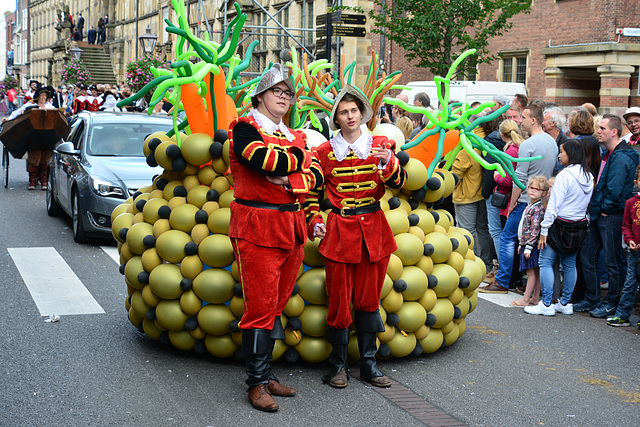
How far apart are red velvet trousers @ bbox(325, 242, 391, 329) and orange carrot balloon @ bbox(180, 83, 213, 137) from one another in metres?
1.57

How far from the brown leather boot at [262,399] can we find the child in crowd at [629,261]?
404 centimetres

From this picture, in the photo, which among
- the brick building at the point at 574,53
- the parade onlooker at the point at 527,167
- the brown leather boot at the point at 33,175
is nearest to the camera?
the parade onlooker at the point at 527,167

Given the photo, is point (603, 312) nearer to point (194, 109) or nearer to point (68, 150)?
point (194, 109)

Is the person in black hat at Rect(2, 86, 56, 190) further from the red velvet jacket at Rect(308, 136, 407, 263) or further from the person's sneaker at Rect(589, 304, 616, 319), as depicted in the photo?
the red velvet jacket at Rect(308, 136, 407, 263)

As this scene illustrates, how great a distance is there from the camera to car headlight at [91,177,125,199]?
10430 millimetres

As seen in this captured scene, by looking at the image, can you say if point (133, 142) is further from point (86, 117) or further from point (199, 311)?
point (199, 311)

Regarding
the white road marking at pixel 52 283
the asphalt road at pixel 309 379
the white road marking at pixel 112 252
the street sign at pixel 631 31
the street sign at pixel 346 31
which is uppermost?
the street sign at pixel 631 31

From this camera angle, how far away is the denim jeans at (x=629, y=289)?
761 centimetres

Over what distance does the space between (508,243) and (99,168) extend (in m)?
5.55

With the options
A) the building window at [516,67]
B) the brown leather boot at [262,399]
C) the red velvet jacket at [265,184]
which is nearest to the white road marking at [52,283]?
the brown leather boot at [262,399]

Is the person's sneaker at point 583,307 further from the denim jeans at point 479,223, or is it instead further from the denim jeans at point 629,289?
the denim jeans at point 479,223

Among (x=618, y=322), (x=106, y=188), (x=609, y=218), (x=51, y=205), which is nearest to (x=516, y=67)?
(x=51, y=205)

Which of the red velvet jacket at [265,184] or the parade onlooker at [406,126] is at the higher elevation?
the parade onlooker at [406,126]

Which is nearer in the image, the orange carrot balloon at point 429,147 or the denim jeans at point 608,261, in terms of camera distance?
the orange carrot balloon at point 429,147
